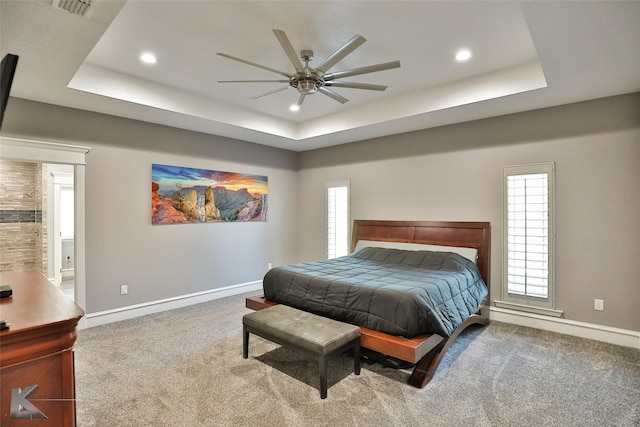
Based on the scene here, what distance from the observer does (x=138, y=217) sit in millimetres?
4320

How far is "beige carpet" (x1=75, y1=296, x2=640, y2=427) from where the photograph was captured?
2182mm

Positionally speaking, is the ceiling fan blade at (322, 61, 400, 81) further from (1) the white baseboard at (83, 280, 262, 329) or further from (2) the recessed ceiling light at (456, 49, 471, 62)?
(1) the white baseboard at (83, 280, 262, 329)

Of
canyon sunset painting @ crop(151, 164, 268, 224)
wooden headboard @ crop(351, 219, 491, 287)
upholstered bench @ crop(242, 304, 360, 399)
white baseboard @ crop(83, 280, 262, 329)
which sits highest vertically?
canyon sunset painting @ crop(151, 164, 268, 224)

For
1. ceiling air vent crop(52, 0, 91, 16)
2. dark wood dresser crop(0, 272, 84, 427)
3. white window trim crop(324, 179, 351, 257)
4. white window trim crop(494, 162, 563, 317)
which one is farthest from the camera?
white window trim crop(324, 179, 351, 257)

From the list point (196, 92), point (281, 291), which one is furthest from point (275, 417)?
point (196, 92)

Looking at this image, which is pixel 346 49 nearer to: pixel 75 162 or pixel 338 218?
pixel 75 162

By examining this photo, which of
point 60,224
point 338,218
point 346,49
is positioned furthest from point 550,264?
point 60,224

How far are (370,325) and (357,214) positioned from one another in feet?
9.93

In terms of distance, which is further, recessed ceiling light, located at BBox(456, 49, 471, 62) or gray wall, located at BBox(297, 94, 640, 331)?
gray wall, located at BBox(297, 94, 640, 331)

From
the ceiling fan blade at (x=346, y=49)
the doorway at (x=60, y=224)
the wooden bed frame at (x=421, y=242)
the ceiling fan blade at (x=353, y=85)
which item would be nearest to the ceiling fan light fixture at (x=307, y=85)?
the ceiling fan blade at (x=353, y=85)

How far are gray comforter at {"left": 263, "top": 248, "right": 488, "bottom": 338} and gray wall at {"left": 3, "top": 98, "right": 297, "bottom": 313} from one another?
180 centimetres

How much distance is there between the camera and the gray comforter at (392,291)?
8.67 feet

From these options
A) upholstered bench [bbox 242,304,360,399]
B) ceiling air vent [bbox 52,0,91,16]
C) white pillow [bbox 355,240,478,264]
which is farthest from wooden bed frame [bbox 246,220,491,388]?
ceiling air vent [bbox 52,0,91,16]

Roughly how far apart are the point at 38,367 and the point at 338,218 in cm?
497
